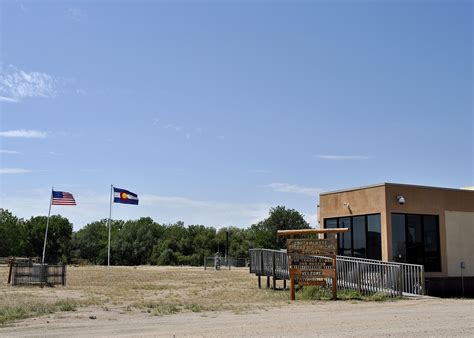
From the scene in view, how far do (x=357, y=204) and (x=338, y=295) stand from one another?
493cm

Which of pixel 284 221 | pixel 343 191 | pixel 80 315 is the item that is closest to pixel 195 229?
pixel 284 221

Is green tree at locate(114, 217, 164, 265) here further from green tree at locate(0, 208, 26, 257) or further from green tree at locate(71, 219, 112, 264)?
green tree at locate(0, 208, 26, 257)

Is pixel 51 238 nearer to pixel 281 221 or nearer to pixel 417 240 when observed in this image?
pixel 281 221

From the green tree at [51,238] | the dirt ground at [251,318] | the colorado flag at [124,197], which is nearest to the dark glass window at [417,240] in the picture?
the dirt ground at [251,318]

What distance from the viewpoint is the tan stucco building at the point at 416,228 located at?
2214cm

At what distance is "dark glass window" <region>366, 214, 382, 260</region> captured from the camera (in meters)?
22.2

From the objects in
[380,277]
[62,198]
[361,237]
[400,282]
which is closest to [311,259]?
[380,277]

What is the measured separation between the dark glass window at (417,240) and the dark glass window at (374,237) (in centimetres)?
54

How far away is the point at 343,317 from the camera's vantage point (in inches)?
539

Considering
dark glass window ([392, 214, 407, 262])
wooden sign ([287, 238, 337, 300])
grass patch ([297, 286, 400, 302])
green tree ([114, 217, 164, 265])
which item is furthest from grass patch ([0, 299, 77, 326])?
green tree ([114, 217, 164, 265])

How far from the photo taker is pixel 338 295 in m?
19.7

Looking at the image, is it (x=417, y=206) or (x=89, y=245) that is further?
(x=89, y=245)

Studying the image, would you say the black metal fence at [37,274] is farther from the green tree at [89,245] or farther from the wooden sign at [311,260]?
the green tree at [89,245]

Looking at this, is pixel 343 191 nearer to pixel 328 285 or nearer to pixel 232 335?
pixel 328 285
